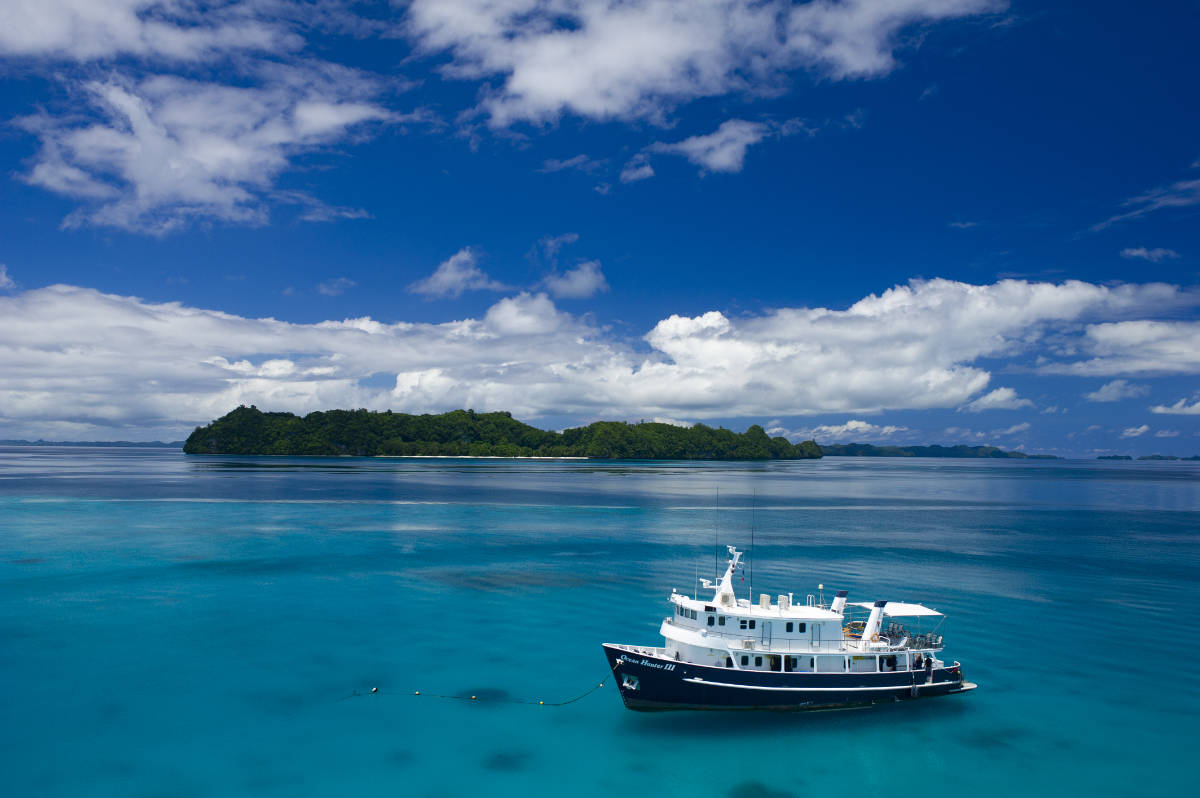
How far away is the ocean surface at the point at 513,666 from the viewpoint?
2875 cm

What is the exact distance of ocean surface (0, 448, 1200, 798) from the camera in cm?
2875

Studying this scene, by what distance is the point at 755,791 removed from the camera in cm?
2756

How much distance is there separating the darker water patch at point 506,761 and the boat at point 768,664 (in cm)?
569

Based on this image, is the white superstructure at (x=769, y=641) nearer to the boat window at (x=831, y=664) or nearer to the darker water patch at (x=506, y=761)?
the boat window at (x=831, y=664)

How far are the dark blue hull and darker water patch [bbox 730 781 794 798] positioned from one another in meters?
5.11

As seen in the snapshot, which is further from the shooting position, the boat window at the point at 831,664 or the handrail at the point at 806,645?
the boat window at the point at 831,664

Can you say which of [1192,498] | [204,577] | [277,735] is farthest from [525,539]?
[1192,498]

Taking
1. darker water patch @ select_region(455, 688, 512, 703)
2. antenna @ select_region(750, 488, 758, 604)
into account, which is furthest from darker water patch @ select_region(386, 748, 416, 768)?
antenna @ select_region(750, 488, 758, 604)

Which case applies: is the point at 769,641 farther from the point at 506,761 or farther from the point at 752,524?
the point at 752,524

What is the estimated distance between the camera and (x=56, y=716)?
32.5 meters

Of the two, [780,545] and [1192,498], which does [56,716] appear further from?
[1192,498]

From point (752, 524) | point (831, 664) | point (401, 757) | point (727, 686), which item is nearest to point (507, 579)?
point (401, 757)

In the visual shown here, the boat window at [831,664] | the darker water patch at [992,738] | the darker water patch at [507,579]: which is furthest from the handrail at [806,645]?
the darker water patch at [507,579]

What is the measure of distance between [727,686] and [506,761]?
1044 cm
